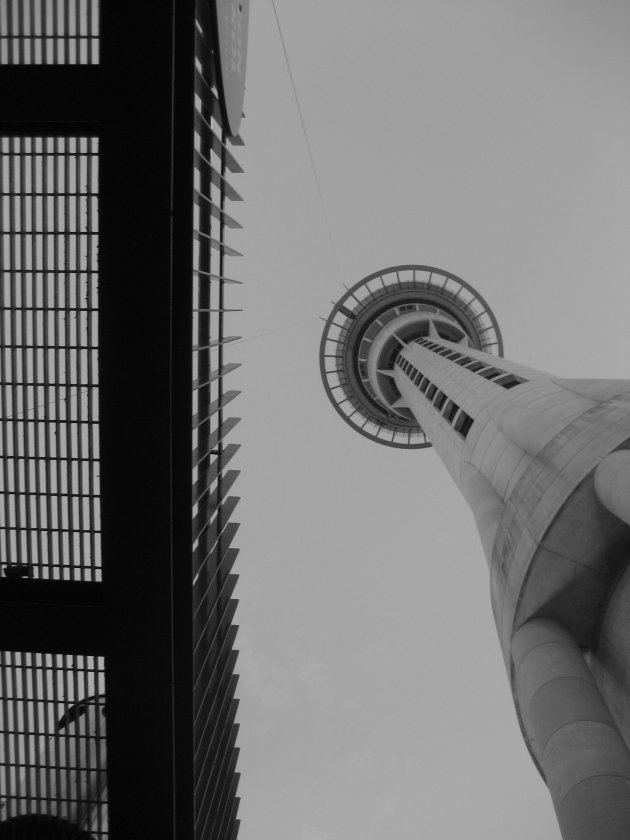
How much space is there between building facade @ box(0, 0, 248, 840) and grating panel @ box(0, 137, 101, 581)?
0.11 ft

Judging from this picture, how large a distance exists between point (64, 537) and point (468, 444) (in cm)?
1576

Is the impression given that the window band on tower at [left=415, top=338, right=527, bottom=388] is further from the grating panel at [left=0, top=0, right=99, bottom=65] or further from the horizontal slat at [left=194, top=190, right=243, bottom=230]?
the grating panel at [left=0, top=0, right=99, bottom=65]

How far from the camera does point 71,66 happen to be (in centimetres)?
796

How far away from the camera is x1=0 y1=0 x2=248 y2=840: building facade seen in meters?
7.91

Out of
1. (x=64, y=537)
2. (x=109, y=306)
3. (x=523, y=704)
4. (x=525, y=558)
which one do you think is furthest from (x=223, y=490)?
(x=523, y=704)

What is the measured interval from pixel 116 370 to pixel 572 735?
8.48 meters

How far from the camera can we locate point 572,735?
8812mm

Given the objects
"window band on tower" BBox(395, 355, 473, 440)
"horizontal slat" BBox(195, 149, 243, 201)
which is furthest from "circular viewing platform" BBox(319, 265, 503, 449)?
"horizontal slat" BBox(195, 149, 243, 201)

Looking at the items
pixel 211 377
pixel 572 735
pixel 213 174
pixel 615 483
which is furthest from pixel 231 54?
pixel 572 735

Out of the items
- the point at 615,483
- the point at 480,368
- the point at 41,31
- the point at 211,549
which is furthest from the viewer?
the point at 480,368

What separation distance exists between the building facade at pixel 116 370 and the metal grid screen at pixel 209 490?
98 millimetres

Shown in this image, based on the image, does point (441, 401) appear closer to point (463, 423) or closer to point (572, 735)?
point (463, 423)

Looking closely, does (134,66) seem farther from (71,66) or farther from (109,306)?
(109,306)

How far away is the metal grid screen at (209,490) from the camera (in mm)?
9680
